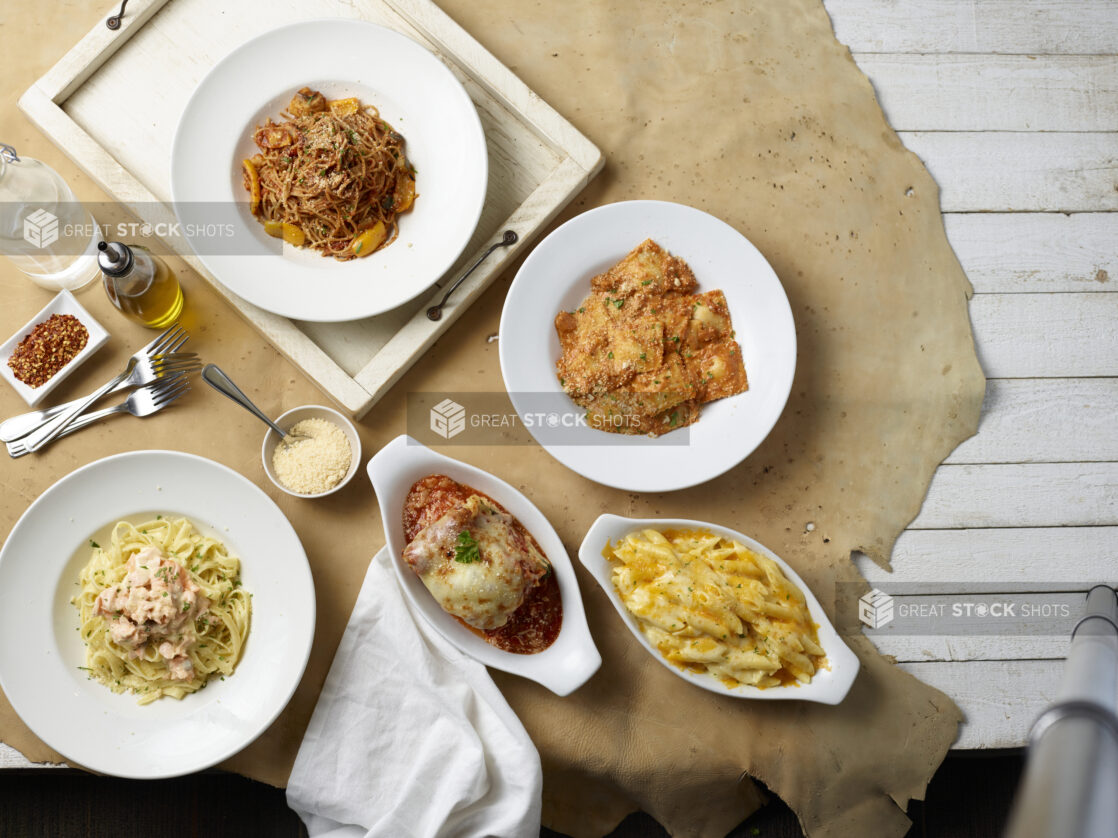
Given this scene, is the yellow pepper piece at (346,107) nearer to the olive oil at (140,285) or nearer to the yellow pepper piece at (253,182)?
the yellow pepper piece at (253,182)

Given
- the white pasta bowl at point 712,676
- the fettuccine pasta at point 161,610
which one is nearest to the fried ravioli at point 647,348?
the white pasta bowl at point 712,676

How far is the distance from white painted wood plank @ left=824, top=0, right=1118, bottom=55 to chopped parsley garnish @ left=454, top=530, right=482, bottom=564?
227 cm

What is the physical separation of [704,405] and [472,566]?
90 centimetres

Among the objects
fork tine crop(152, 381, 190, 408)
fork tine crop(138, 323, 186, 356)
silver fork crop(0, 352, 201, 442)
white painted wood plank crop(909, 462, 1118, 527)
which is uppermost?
silver fork crop(0, 352, 201, 442)

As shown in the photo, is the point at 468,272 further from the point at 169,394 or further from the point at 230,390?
the point at 169,394

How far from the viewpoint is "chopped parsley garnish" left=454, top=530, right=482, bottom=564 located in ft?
7.69

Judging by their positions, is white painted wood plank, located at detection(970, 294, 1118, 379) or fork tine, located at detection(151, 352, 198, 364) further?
white painted wood plank, located at detection(970, 294, 1118, 379)

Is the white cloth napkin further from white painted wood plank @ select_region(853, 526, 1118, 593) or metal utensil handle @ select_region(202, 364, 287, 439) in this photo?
white painted wood plank @ select_region(853, 526, 1118, 593)

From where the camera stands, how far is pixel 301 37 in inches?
101

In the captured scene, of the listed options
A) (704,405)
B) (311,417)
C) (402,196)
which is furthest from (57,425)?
(704,405)

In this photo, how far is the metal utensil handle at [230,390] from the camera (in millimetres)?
2445

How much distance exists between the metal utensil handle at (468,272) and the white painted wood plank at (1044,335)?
168 centimetres

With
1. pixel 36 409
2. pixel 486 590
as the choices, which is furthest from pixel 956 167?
pixel 36 409

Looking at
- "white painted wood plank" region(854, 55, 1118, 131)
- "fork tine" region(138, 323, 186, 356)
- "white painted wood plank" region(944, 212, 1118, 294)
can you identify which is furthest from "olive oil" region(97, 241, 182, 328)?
"white painted wood plank" region(944, 212, 1118, 294)
